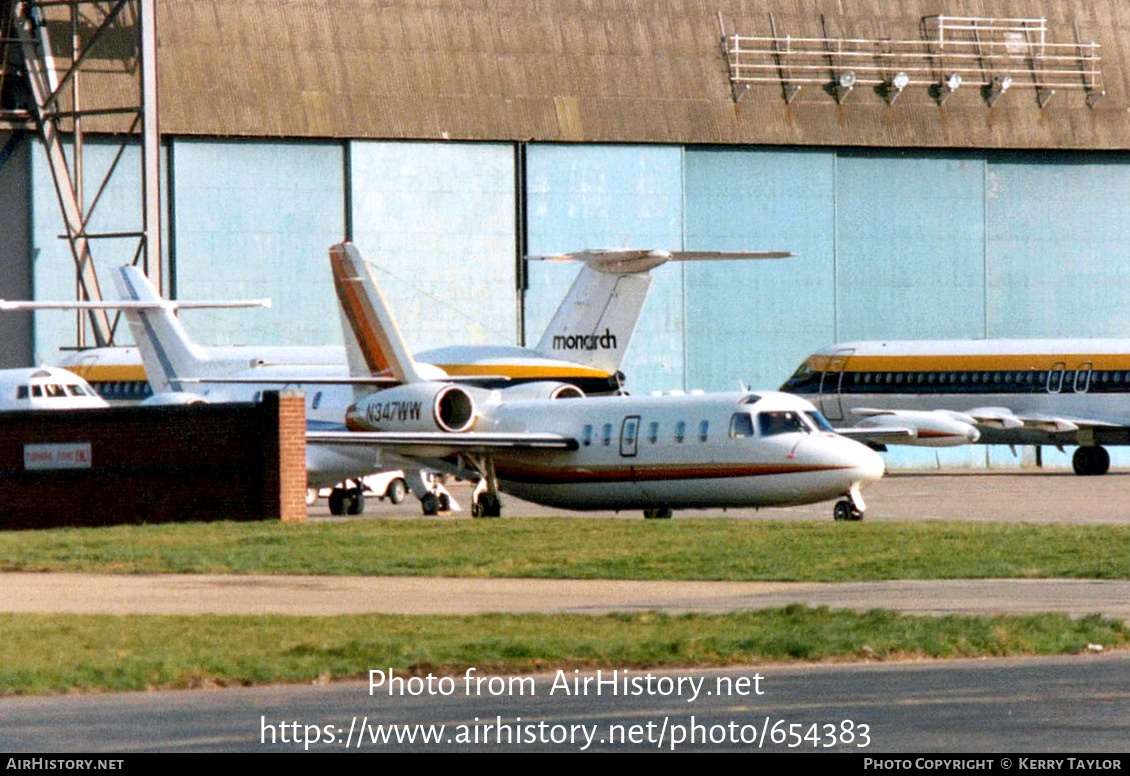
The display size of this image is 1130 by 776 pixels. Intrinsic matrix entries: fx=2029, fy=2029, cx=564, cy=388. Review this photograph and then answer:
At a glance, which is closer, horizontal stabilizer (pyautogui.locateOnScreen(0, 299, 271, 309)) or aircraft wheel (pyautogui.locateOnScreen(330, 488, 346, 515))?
aircraft wheel (pyautogui.locateOnScreen(330, 488, 346, 515))

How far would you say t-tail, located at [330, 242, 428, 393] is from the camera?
125ft

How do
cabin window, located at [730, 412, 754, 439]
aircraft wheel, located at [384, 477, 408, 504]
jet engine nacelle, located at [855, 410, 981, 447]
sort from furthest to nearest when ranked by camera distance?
jet engine nacelle, located at [855, 410, 981, 447] → aircraft wheel, located at [384, 477, 408, 504] → cabin window, located at [730, 412, 754, 439]

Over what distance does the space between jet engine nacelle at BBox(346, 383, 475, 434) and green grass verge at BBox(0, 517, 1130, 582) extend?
22.3 ft

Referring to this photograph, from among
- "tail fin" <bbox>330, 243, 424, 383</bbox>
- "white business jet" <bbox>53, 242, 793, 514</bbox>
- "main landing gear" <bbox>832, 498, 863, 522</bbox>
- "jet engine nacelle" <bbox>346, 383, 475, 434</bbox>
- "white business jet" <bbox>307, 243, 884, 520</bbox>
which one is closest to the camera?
"main landing gear" <bbox>832, 498, 863, 522</bbox>

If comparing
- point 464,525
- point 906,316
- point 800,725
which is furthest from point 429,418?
point 906,316

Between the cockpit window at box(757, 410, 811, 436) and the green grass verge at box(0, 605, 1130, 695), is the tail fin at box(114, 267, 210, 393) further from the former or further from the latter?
the green grass verge at box(0, 605, 1130, 695)

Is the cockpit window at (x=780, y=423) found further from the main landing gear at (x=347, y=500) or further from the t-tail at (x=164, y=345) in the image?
the t-tail at (x=164, y=345)

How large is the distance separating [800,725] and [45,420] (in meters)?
24.9

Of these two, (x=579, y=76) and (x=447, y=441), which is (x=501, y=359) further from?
(x=579, y=76)

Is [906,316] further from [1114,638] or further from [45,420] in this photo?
[1114,638]

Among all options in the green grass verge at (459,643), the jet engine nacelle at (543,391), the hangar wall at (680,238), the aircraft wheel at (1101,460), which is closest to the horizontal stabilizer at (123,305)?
the hangar wall at (680,238)

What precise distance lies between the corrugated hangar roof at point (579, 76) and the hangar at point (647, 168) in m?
0.07

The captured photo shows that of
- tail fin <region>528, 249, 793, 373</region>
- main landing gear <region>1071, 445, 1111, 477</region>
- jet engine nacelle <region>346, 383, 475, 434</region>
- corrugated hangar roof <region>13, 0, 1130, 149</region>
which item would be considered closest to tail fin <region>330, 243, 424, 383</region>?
jet engine nacelle <region>346, 383, 475, 434</region>

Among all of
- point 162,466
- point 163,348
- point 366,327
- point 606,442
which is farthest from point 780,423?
point 163,348
